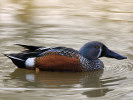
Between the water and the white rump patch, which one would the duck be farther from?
the water

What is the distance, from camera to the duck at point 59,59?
8.42 metres

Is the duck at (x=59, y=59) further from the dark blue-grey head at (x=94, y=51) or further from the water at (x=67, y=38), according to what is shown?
the water at (x=67, y=38)

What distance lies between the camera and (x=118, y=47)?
32.8 feet

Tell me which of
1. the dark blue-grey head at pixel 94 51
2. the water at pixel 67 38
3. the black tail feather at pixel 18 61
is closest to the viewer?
the water at pixel 67 38

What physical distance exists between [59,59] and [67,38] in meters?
2.31

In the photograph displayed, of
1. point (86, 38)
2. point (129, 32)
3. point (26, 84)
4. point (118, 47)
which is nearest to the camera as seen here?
point (26, 84)

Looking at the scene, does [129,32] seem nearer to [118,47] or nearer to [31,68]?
[118,47]

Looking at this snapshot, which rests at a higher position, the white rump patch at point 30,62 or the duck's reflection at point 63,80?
the white rump patch at point 30,62

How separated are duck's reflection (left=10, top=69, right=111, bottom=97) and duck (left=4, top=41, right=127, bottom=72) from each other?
110mm

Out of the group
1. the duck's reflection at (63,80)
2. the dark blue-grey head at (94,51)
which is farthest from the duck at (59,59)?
the duck's reflection at (63,80)

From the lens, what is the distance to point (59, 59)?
8.41 metres

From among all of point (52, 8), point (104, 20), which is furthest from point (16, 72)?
point (52, 8)

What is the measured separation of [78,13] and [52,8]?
105 cm

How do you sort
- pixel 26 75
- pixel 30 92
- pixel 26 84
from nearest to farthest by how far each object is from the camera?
pixel 30 92, pixel 26 84, pixel 26 75
